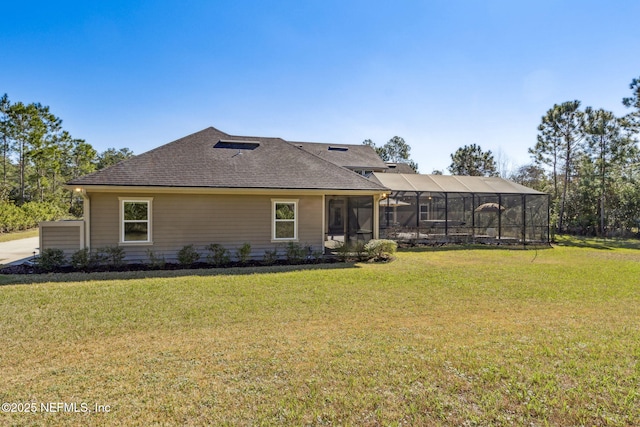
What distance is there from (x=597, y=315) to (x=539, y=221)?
14.9 m

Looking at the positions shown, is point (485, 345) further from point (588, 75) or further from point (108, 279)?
point (588, 75)

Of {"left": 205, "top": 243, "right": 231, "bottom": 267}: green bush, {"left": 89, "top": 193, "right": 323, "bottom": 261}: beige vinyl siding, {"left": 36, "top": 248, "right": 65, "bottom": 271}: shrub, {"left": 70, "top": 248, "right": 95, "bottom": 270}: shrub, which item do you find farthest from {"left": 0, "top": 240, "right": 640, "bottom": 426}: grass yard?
{"left": 89, "top": 193, "right": 323, "bottom": 261}: beige vinyl siding

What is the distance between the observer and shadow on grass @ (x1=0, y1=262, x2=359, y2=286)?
7.97 m

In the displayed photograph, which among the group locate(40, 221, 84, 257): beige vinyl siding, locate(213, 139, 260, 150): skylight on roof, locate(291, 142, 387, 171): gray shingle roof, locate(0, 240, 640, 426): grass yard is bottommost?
locate(0, 240, 640, 426): grass yard

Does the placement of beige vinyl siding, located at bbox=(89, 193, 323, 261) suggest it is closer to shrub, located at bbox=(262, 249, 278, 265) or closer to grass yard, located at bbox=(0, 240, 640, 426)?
shrub, located at bbox=(262, 249, 278, 265)

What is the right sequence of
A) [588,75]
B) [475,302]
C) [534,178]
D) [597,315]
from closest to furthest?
[597,315], [475,302], [588,75], [534,178]

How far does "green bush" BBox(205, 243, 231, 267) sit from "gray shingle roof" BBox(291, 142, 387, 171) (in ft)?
45.7

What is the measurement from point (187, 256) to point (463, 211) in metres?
15.1

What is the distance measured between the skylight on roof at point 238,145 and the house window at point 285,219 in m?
3.49

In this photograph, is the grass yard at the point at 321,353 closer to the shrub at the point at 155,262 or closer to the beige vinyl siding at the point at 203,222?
the shrub at the point at 155,262

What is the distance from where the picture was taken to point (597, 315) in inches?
221

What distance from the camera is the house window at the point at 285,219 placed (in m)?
11.7

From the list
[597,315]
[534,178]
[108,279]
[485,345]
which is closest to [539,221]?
[597,315]

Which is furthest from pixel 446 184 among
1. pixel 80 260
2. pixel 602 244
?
pixel 80 260
